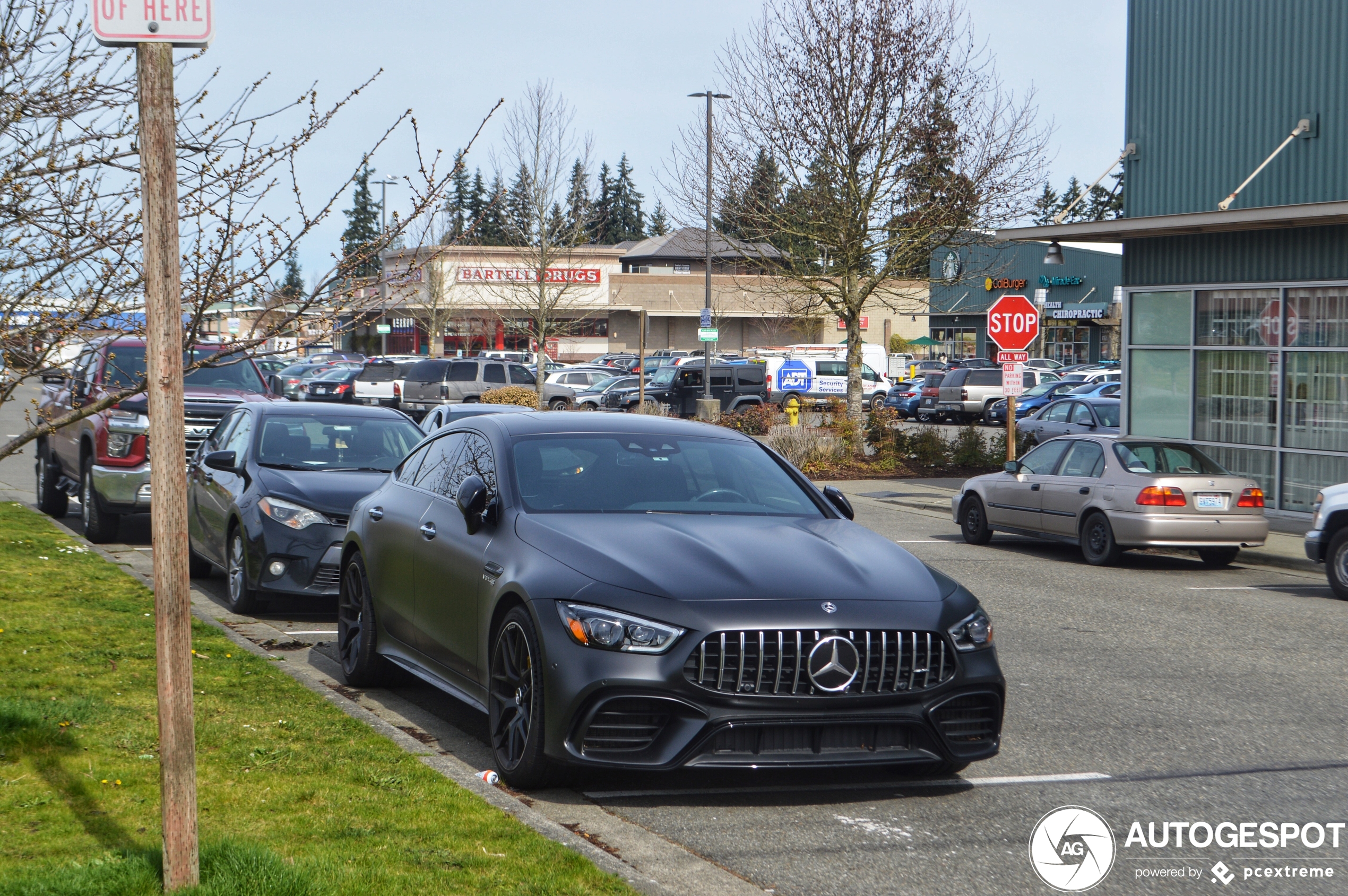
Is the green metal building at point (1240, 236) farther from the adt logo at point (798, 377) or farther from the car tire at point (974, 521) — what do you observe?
the adt logo at point (798, 377)

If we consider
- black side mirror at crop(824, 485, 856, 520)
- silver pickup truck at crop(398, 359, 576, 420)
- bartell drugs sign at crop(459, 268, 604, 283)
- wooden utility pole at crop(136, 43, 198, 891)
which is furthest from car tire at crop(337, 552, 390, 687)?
bartell drugs sign at crop(459, 268, 604, 283)

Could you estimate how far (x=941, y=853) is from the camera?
5.33 m

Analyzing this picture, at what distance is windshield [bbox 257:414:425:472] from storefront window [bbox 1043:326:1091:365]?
66673 millimetres

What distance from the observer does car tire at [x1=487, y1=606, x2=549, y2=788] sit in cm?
581

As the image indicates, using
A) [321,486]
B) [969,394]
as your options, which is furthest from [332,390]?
[321,486]

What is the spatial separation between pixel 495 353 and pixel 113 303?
5639cm

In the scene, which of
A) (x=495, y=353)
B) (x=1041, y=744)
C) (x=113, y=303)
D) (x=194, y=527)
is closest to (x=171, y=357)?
(x=113, y=303)

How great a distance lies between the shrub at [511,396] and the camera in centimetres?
3666

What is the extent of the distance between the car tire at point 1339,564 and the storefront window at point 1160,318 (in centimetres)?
829

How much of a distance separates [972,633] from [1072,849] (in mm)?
1003

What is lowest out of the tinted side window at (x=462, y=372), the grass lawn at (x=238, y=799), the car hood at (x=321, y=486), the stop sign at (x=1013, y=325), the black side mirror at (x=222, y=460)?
the grass lawn at (x=238, y=799)

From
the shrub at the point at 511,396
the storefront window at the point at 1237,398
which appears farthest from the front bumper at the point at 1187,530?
the shrub at the point at 511,396

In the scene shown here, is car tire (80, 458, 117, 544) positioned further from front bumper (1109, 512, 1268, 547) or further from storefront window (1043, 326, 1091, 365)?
storefront window (1043, 326, 1091, 365)

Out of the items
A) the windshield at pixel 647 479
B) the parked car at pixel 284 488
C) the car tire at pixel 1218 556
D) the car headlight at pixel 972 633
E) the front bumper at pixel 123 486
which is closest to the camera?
the car headlight at pixel 972 633
